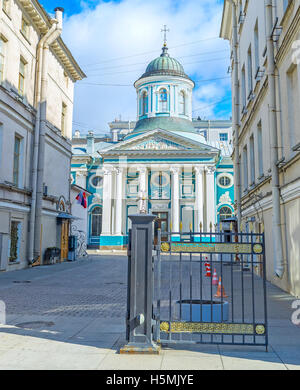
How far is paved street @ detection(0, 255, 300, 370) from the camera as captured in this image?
495cm

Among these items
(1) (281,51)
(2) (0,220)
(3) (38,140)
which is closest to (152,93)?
(3) (38,140)

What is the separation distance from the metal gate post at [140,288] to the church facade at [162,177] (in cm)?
3597

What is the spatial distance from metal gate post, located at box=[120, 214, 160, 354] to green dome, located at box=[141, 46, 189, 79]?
4345 centimetres

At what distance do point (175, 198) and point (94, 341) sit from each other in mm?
37029

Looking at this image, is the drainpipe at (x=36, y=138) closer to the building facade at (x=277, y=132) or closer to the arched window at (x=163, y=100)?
the building facade at (x=277, y=132)

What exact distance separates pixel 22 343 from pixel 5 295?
5352 mm

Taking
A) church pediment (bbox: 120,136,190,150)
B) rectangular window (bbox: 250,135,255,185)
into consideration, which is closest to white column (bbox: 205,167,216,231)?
church pediment (bbox: 120,136,190,150)

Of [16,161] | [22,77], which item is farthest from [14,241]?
[22,77]

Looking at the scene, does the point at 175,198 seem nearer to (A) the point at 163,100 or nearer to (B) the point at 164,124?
(B) the point at 164,124

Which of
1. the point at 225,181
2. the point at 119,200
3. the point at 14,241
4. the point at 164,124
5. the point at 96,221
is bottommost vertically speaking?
the point at 14,241

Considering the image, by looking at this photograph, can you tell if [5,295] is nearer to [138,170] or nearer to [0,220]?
[0,220]

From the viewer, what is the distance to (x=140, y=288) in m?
5.65
